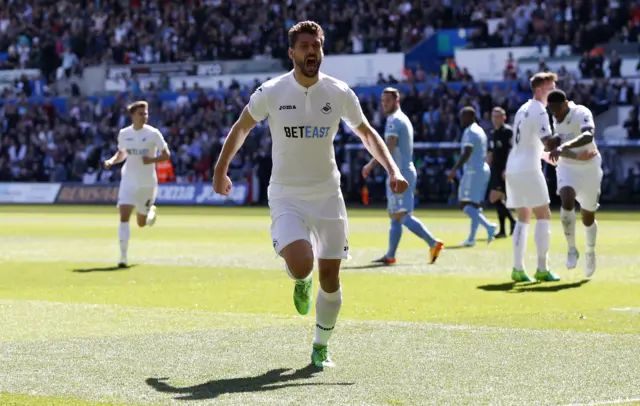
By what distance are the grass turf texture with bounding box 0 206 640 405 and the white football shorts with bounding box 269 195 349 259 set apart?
87cm

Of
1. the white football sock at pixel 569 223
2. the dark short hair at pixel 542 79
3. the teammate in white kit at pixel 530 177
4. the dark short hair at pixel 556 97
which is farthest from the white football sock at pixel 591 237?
the dark short hair at pixel 542 79

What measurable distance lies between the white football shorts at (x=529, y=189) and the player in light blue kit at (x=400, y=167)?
268cm

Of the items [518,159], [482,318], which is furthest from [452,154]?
[482,318]

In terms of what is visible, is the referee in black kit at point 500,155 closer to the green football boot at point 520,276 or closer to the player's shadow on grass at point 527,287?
the green football boot at point 520,276

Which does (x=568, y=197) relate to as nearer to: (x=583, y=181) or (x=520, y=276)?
(x=583, y=181)

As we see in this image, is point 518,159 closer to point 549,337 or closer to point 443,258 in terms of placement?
point 443,258

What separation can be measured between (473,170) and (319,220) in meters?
14.8

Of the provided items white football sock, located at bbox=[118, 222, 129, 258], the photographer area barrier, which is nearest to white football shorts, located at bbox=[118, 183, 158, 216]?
white football sock, located at bbox=[118, 222, 129, 258]

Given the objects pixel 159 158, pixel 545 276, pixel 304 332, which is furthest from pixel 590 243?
pixel 159 158

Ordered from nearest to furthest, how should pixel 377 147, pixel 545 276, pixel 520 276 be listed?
pixel 377 147
pixel 520 276
pixel 545 276

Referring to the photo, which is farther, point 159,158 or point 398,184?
point 159,158

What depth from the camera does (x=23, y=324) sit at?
11.5 metres

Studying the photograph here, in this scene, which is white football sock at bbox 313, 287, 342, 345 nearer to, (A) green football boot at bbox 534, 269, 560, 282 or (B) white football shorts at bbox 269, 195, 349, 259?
(B) white football shorts at bbox 269, 195, 349, 259

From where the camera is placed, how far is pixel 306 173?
8969mm
